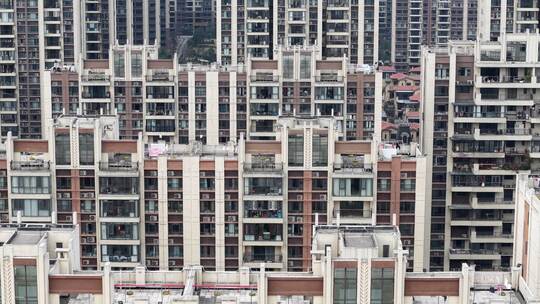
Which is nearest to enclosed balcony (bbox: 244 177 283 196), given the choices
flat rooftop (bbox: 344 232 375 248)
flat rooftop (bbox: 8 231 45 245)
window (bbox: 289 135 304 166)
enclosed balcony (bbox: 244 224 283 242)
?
window (bbox: 289 135 304 166)

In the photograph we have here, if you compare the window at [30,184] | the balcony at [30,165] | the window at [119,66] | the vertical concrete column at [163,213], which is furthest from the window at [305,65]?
the window at [30,184]

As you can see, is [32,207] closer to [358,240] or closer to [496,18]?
[358,240]

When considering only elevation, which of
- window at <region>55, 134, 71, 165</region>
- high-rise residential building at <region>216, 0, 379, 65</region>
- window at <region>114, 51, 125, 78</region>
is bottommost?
window at <region>55, 134, 71, 165</region>

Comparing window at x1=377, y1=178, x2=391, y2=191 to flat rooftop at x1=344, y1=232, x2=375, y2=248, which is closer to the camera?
flat rooftop at x1=344, y1=232, x2=375, y2=248

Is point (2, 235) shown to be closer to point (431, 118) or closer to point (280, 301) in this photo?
point (280, 301)

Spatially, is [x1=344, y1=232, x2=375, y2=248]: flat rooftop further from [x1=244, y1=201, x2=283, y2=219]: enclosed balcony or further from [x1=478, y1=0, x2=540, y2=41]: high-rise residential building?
[x1=478, y1=0, x2=540, y2=41]: high-rise residential building

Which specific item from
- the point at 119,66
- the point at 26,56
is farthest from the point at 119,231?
the point at 26,56

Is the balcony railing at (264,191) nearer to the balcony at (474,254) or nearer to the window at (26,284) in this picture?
the balcony at (474,254)
